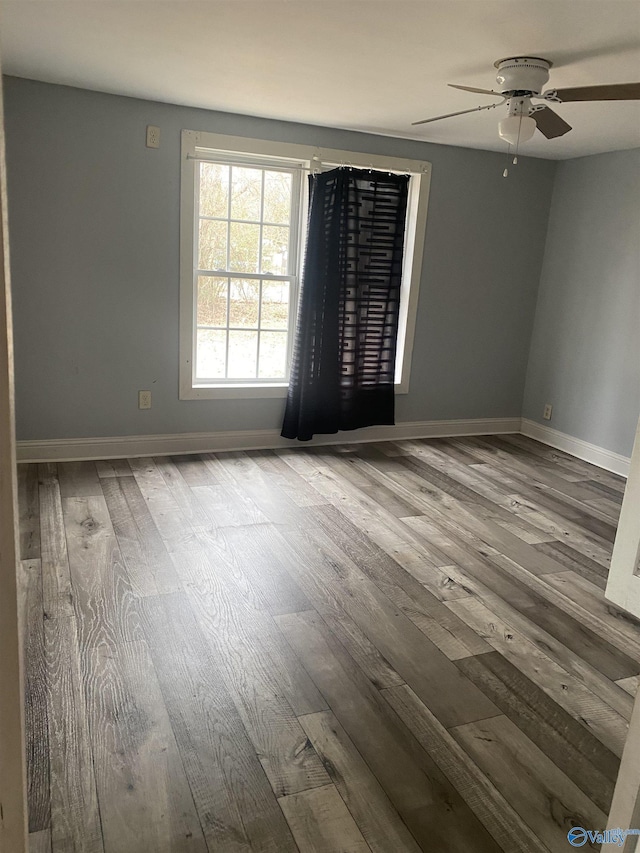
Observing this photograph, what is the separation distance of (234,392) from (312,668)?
103 inches

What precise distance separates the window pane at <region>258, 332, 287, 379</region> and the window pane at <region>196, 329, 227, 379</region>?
0.97ft

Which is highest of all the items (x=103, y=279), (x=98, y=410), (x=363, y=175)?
(x=363, y=175)

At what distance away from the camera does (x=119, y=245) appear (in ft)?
13.1

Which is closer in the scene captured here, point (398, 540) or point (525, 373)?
point (398, 540)

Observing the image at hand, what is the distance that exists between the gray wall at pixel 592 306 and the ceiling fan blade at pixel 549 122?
196 cm

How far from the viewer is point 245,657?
2.25 m

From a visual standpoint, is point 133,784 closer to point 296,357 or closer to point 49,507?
→ point 49,507

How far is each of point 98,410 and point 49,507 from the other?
3.10 ft

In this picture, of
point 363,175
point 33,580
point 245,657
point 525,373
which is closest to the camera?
point 245,657

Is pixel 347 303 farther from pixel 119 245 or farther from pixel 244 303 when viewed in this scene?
pixel 119 245

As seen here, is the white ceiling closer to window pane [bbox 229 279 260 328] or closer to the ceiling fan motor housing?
the ceiling fan motor housing

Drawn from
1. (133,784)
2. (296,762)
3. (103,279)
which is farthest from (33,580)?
(103,279)

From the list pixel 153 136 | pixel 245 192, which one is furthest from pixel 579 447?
pixel 153 136

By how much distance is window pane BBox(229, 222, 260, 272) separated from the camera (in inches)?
171
